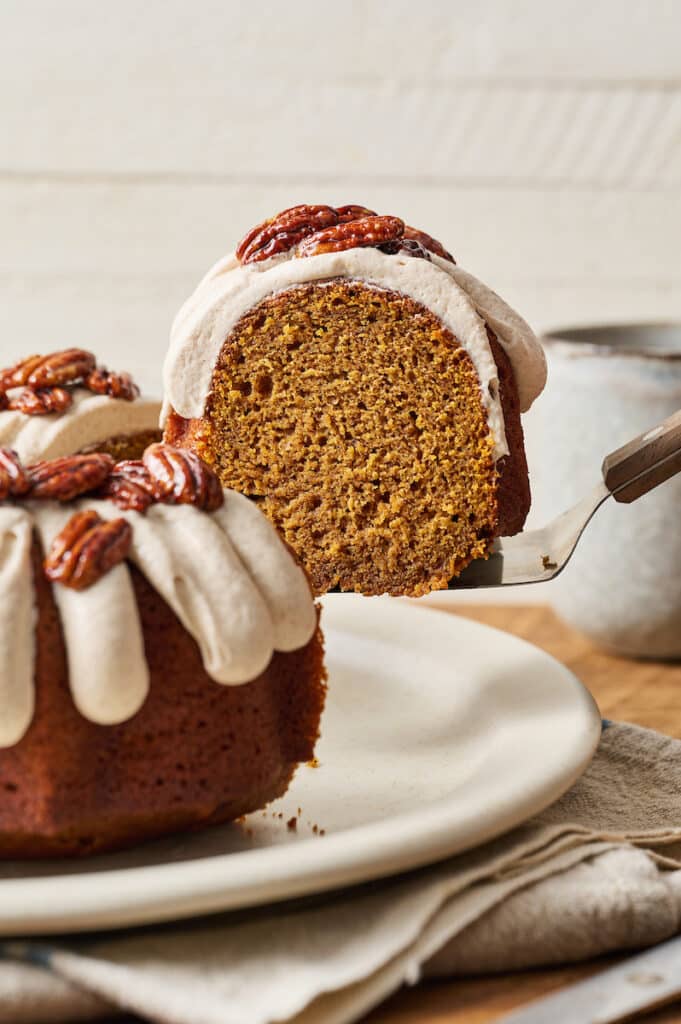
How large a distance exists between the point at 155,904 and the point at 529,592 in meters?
2.21

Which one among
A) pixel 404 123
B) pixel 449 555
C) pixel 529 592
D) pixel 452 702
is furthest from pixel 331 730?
pixel 404 123

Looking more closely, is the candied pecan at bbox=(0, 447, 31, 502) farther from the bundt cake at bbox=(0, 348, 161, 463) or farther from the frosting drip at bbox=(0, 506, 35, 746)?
the bundt cake at bbox=(0, 348, 161, 463)

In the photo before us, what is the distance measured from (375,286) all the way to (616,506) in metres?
0.73

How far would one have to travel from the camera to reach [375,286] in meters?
1.61

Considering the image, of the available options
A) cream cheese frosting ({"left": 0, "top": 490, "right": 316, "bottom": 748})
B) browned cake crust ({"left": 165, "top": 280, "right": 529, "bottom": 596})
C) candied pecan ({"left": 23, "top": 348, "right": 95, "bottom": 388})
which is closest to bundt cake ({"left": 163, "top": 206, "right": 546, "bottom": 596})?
browned cake crust ({"left": 165, "top": 280, "right": 529, "bottom": 596})

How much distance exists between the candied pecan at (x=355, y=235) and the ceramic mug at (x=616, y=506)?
25.7 inches

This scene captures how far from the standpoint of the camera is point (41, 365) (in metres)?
1.91

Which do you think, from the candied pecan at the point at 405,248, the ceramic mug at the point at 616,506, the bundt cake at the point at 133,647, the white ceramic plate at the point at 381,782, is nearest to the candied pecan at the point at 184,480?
the bundt cake at the point at 133,647

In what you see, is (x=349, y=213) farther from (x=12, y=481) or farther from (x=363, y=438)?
(x=12, y=481)

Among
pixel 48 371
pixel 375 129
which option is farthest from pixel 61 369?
pixel 375 129

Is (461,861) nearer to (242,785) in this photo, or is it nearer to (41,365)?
(242,785)

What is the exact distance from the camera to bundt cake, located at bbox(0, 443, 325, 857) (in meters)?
1.19

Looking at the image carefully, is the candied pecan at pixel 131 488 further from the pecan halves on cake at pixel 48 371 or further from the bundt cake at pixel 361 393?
the pecan halves on cake at pixel 48 371

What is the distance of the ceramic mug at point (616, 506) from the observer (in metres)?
2.16
